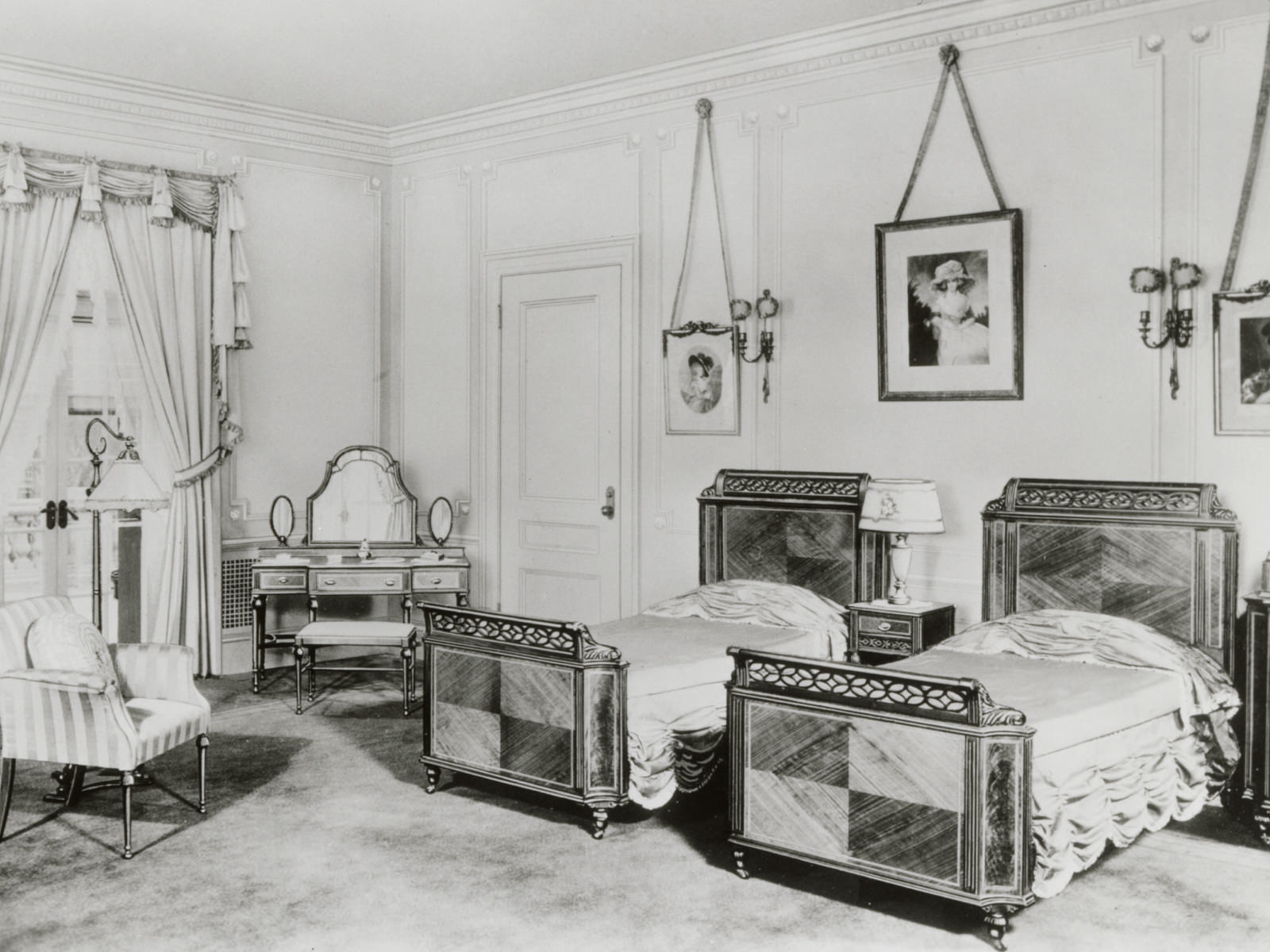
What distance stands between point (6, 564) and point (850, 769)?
13.5 ft

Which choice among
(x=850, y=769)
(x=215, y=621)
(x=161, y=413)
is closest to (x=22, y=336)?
(x=161, y=413)

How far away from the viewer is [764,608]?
183 inches

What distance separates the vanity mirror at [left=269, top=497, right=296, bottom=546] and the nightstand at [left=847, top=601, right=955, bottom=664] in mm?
3051

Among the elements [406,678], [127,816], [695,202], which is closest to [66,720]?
[127,816]

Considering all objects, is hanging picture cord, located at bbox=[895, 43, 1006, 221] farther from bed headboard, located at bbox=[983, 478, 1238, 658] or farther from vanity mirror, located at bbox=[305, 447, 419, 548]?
vanity mirror, located at bbox=[305, 447, 419, 548]

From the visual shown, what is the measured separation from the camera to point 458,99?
597 centimetres

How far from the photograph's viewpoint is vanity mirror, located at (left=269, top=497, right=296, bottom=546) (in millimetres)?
6047

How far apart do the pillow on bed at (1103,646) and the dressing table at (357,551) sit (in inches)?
107

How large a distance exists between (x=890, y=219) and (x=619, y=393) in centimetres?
158

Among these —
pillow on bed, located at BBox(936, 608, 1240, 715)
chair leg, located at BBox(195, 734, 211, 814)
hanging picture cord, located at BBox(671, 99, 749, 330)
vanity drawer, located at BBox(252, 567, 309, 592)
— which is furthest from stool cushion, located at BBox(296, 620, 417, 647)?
pillow on bed, located at BBox(936, 608, 1240, 715)

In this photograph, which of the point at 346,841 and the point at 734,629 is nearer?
the point at 346,841

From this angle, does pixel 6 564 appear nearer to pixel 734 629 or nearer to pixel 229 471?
Result: pixel 229 471

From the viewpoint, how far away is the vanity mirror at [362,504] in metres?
6.11

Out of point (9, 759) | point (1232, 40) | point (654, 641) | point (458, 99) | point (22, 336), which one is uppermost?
point (458, 99)
